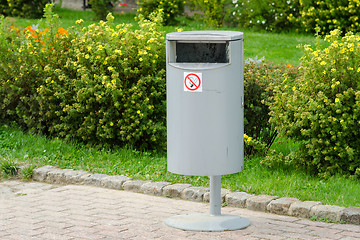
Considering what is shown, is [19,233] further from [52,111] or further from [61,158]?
[52,111]

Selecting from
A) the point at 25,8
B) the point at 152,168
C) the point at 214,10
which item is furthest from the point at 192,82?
the point at 25,8

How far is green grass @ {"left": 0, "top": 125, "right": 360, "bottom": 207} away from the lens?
5.96m

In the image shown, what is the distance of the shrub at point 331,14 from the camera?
44.1 feet

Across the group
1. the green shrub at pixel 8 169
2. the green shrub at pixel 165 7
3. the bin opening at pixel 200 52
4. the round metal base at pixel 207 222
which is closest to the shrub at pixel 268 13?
the green shrub at pixel 165 7

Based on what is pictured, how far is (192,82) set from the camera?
16.5 feet

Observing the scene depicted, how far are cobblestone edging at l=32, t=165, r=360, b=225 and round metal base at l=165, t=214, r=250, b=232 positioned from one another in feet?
1.35

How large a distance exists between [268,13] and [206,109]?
10416 millimetres

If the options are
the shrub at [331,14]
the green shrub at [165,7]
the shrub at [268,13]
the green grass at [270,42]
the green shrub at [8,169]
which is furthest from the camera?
the green shrub at [165,7]

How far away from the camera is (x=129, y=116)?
7473 mm

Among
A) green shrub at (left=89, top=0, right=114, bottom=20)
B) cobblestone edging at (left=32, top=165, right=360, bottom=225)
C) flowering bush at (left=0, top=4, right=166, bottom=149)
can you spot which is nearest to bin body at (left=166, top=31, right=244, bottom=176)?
cobblestone edging at (left=32, top=165, right=360, bottom=225)

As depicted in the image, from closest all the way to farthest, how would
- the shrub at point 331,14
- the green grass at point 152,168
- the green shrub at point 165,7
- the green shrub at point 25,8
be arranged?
the green grass at point 152,168, the shrub at point 331,14, the green shrub at point 165,7, the green shrub at point 25,8

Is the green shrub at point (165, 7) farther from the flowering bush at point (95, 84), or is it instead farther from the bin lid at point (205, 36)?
the bin lid at point (205, 36)

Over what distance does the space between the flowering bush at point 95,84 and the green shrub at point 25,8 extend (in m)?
9.65

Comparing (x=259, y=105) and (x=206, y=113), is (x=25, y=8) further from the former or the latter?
(x=206, y=113)
